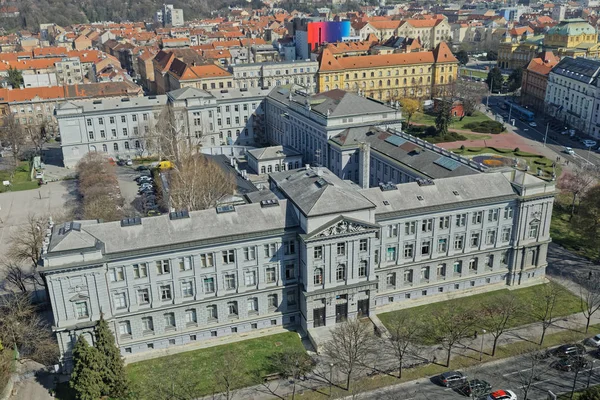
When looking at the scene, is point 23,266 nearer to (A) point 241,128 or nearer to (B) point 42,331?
(B) point 42,331

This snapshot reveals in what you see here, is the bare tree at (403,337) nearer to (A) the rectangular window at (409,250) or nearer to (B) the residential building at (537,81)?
(A) the rectangular window at (409,250)

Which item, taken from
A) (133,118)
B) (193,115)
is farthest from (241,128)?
(133,118)

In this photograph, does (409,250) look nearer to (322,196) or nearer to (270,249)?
(322,196)

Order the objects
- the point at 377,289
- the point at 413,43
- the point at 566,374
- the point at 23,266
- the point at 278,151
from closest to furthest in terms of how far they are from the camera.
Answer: the point at 566,374, the point at 377,289, the point at 23,266, the point at 278,151, the point at 413,43

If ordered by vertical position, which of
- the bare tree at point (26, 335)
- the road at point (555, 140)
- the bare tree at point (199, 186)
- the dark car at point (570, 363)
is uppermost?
the bare tree at point (199, 186)

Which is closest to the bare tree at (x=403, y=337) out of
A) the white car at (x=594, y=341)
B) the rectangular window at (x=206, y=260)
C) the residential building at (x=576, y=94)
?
the white car at (x=594, y=341)

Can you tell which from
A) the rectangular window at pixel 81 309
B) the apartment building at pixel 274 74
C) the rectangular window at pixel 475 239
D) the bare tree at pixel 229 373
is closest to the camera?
the bare tree at pixel 229 373

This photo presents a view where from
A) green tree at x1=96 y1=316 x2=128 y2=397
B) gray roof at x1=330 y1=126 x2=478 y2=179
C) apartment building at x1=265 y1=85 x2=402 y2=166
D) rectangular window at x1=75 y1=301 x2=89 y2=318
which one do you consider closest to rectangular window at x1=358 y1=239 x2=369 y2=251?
gray roof at x1=330 y1=126 x2=478 y2=179
